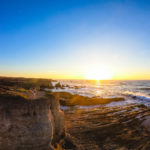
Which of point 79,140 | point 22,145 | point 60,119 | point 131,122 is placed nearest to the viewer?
point 22,145

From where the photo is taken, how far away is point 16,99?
19.0 ft

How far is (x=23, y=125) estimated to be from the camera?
5641mm

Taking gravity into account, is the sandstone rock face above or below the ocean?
above

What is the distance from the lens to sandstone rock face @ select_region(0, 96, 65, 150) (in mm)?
5363

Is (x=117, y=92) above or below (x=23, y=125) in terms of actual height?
below

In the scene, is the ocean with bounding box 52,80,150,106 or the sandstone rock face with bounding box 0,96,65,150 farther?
the ocean with bounding box 52,80,150,106

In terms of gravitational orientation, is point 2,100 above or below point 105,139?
above

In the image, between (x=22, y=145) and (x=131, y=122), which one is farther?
(x=131, y=122)

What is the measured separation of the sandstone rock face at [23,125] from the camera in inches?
211

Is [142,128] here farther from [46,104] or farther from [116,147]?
[46,104]

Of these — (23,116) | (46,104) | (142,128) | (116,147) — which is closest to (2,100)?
(23,116)

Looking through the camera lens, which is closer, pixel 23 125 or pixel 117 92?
pixel 23 125

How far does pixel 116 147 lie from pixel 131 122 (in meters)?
6.95

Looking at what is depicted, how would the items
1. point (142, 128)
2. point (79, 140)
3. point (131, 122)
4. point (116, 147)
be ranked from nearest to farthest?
point (116, 147), point (79, 140), point (142, 128), point (131, 122)
